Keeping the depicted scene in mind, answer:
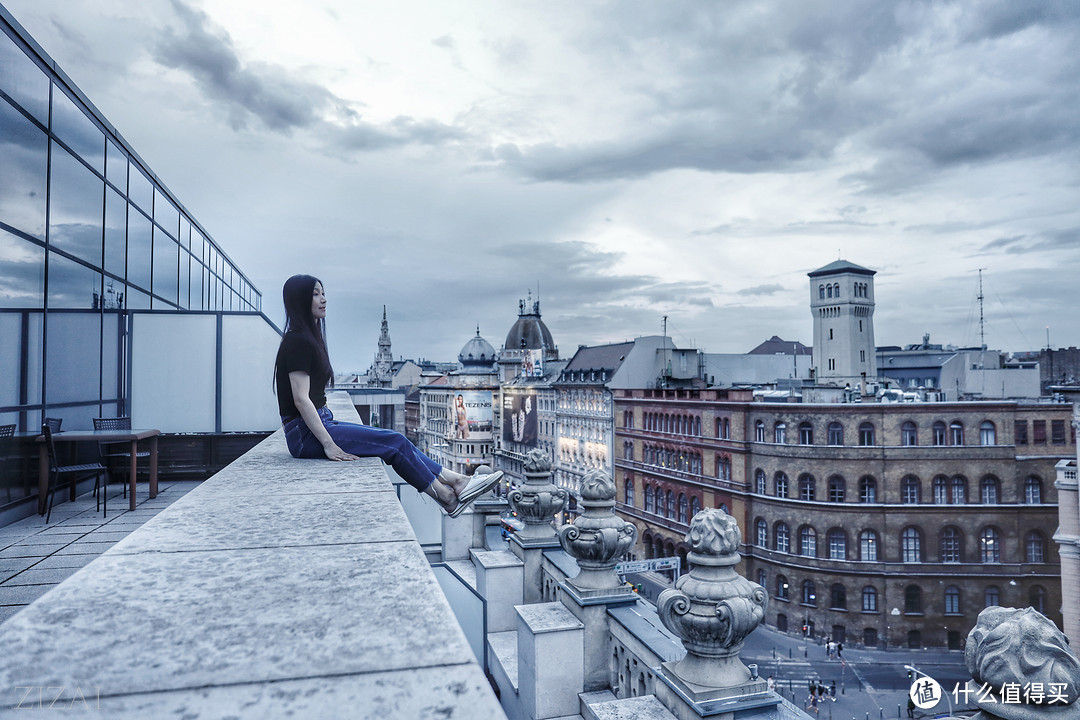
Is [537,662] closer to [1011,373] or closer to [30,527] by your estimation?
[30,527]

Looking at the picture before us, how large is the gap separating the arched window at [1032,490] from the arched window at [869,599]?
36.3 ft

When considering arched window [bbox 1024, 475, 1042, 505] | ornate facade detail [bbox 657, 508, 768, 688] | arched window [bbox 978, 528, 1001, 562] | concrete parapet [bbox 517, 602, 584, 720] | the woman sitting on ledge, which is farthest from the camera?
arched window [bbox 978, 528, 1001, 562]

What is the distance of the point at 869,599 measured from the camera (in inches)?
1614

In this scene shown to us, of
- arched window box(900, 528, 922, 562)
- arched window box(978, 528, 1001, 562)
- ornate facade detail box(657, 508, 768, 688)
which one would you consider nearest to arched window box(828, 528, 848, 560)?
arched window box(900, 528, 922, 562)

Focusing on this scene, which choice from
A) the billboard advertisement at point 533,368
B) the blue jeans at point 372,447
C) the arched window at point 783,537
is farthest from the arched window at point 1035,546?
the billboard advertisement at point 533,368

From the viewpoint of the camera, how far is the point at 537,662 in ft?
18.5

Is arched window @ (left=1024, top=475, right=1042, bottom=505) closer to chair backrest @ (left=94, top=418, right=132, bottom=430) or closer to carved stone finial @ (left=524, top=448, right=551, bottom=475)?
carved stone finial @ (left=524, top=448, right=551, bottom=475)

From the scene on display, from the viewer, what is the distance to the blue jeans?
18.9ft

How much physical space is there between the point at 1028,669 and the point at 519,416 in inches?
3345

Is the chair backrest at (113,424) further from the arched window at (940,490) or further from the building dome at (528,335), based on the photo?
the building dome at (528,335)

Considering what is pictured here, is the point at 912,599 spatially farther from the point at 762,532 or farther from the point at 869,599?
the point at 762,532

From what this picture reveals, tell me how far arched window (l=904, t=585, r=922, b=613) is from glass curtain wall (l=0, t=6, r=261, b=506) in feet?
145

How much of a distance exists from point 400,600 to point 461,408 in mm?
99973

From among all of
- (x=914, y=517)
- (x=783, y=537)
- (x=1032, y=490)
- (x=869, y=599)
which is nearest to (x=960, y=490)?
(x=914, y=517)
